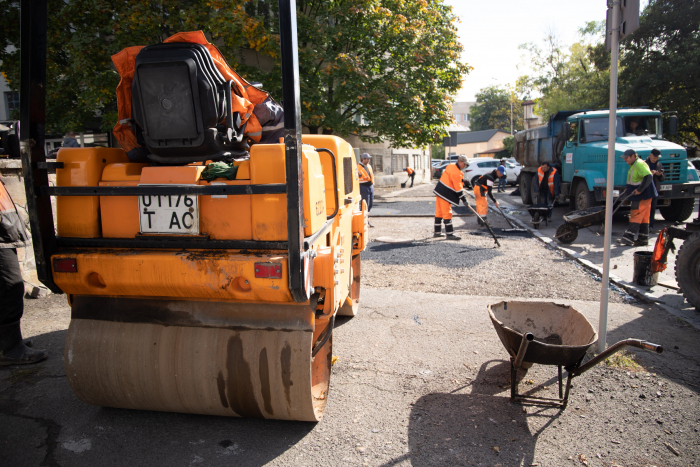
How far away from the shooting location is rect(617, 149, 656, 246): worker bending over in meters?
8.56

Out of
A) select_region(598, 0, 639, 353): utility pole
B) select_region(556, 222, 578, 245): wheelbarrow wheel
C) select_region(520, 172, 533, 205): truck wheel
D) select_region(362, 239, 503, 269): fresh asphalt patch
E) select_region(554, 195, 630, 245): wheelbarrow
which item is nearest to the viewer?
select_region(598, 0, 639, 353): utility pole

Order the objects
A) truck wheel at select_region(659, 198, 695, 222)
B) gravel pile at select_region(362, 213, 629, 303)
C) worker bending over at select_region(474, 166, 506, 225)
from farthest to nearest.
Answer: truck wheel at select_region(659, 198, 695, 222), worker bending over at select_region(474, 166, 506, 225), gravel pile at select_region(362, 213, 629, 303)

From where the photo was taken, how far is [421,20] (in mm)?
17453

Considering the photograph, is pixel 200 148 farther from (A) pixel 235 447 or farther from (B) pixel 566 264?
(B) pixel 566 264

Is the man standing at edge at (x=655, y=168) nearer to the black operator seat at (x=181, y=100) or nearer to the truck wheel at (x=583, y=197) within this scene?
the truck wheel at (x=583, y=197)

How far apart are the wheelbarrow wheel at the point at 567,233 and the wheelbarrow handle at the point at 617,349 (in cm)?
649

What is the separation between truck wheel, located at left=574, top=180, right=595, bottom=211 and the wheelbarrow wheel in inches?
106

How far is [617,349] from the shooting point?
2.92 meters

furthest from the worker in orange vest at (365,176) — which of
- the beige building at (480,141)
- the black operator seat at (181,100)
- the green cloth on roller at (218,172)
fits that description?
the beige building at (480,141)

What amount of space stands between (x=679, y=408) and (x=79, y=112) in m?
14.4

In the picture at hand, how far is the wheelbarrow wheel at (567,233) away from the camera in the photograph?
8.98 metres

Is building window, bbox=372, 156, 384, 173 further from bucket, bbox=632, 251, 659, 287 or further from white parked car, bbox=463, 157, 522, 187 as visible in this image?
bucket, bbox=632, 251, 659, 287

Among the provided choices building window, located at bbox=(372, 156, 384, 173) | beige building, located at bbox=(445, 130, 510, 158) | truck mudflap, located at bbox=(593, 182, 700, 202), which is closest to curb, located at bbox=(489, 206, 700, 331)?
truck mudflap, located at bbox=(593, 182, 700, 202)

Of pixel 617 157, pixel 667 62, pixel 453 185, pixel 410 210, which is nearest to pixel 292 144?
pixel 453 185
